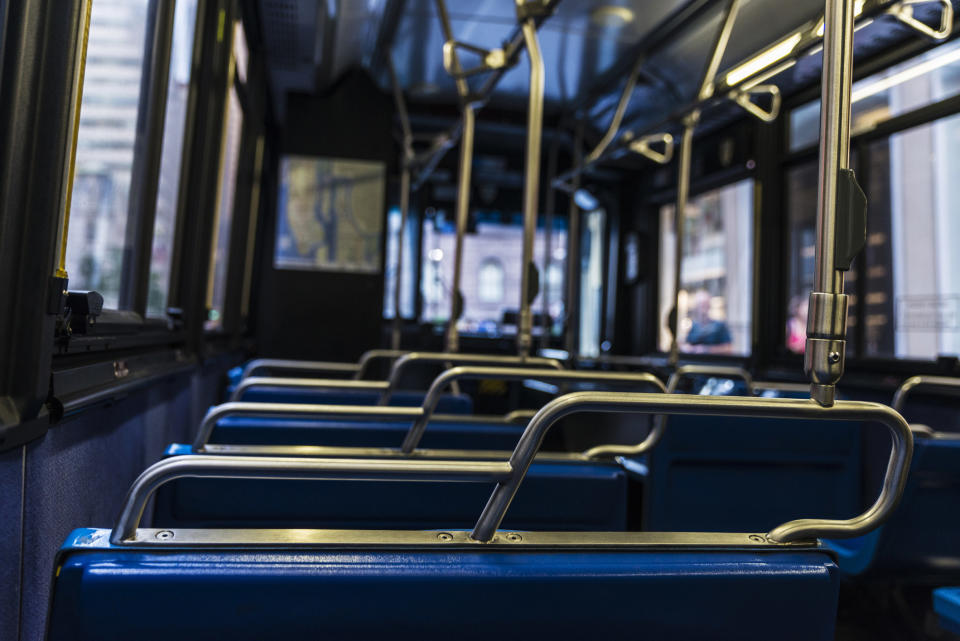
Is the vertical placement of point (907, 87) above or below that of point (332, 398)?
above

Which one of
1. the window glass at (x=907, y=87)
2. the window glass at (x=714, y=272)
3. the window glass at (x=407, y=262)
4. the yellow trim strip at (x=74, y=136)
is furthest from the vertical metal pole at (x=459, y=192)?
the window glass at (x=407, y=262)

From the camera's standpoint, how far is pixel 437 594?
665mm

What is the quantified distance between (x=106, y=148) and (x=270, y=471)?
3.89 ft

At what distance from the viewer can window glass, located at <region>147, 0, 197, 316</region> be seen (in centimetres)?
216

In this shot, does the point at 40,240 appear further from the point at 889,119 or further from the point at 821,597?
the point at 889,119

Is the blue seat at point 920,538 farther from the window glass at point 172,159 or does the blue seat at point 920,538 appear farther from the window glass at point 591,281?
the window glass at point 591,281

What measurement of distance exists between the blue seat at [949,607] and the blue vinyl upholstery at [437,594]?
39 cm

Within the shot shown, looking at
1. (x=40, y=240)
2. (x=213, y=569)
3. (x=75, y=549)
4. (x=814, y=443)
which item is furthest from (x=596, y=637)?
(x=814, y=443)

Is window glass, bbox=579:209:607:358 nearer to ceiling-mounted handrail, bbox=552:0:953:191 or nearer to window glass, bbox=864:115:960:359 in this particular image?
window glass, bbox=864:115:960:359

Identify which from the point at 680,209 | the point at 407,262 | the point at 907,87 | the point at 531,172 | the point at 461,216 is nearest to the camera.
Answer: the point at 531,172

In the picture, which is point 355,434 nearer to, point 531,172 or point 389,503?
point 389,503

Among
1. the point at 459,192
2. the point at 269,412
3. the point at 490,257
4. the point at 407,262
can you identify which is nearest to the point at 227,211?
the point at 459,192

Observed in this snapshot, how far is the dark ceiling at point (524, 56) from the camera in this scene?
3738mm

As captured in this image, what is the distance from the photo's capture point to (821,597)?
748 millimetres
